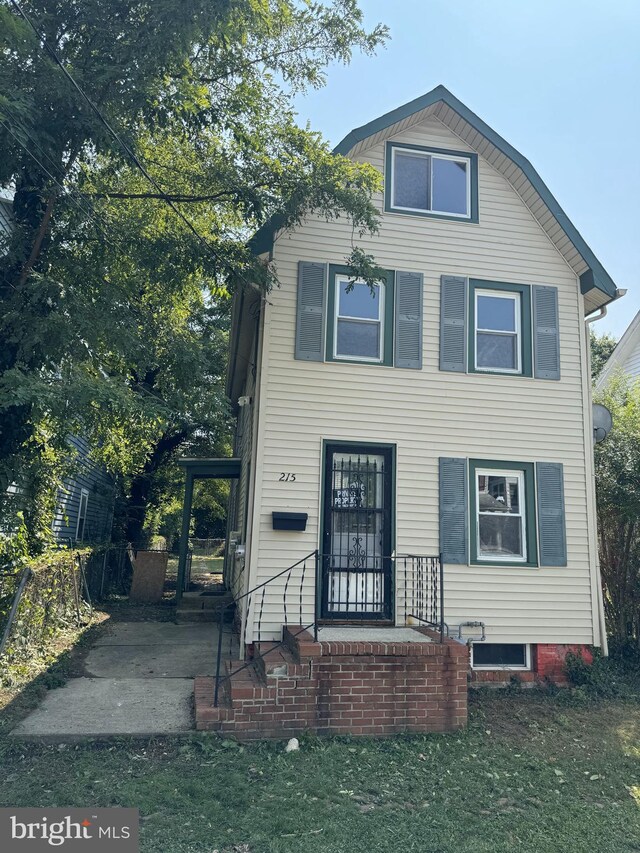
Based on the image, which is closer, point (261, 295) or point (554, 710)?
point (554, 710)

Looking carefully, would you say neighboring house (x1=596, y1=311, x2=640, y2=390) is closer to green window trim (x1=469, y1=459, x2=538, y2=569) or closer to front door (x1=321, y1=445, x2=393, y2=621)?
green window trim (x1=469, y1=459, x2=538, y2=569)

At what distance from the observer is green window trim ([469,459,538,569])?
25.3ft

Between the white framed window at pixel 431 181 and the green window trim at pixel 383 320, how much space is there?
123cm

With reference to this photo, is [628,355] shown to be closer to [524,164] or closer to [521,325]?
[521,325]

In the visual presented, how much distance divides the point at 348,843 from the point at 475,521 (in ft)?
15.1

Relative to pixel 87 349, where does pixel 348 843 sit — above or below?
below

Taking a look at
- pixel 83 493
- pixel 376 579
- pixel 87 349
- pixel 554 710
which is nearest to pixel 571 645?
pixel 554 710

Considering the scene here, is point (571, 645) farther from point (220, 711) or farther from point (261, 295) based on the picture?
point (261, 295)

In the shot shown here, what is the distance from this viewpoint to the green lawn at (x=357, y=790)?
12.7 feet

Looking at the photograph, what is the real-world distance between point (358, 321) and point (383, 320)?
34 centimetres

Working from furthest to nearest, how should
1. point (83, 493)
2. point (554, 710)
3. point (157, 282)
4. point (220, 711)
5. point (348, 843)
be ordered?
point (83, 493), point (157, 282), point (554, 710), point (220, 711), point (348, 843)

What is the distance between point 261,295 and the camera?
307 inches

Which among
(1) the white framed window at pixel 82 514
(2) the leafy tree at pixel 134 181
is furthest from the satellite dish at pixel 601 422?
(1) the white framed window at pixel 82 514

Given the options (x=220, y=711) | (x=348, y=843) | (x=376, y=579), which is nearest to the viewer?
(x=348, y=843)
